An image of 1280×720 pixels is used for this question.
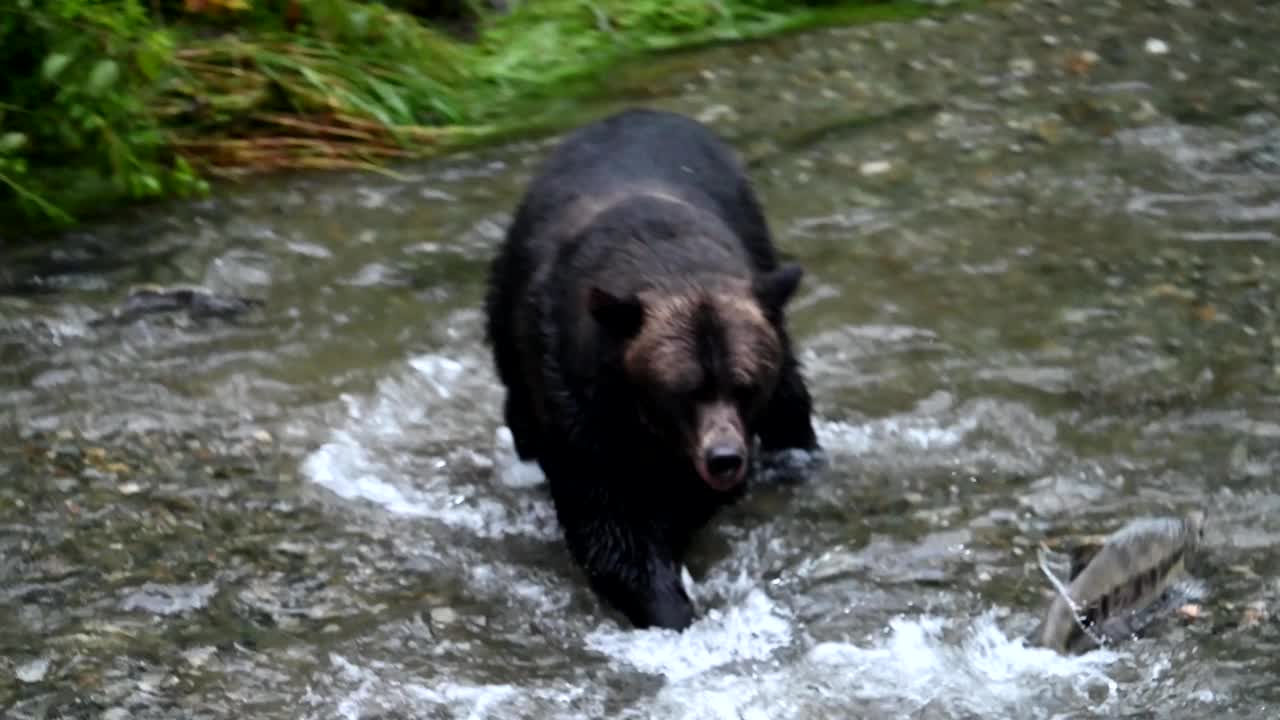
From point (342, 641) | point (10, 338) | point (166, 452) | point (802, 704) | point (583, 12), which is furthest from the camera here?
point (583, 12)

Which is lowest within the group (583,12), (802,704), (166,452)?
(583,12)

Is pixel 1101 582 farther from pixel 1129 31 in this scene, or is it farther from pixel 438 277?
pixel 1129 31

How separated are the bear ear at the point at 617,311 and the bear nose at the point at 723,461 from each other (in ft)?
1.38

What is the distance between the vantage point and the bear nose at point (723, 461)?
16.8ft

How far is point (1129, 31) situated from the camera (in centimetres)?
1155

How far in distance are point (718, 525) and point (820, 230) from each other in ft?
9.36

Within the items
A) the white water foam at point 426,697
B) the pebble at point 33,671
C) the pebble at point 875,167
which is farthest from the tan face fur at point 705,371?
the pebble at point 875,167

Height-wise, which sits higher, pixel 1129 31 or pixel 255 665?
pixel 255 665

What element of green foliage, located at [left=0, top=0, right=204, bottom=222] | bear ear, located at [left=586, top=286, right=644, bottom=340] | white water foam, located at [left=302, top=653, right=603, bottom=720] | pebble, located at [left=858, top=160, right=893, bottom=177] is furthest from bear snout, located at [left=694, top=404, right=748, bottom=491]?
pebble, located at [left=858, top=160, right=893, bottom=177]

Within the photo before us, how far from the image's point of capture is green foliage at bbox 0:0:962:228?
342 inches

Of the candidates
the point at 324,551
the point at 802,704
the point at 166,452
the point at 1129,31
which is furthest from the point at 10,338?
the point at 1129,31

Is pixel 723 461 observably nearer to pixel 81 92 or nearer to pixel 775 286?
pixel 775 286

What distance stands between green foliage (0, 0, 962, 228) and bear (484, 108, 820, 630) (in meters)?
3.00

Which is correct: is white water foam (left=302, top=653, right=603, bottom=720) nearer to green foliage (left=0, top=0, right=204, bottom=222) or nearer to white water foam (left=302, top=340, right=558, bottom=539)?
white water foam (left=302, top=340, right=558, bottom=539)
